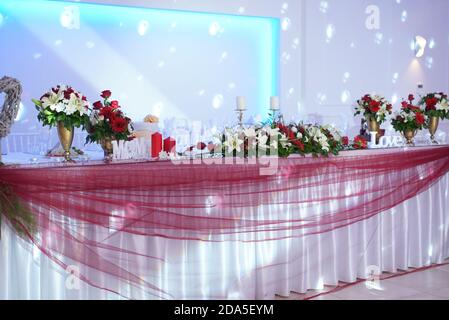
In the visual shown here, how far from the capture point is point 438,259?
4328 millimetres

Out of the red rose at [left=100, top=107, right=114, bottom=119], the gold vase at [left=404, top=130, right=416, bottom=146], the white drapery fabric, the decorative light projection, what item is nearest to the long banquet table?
the white drapery fabric

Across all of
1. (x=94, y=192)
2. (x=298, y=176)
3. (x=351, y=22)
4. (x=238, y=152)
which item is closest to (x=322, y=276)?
(x=298, y=176)

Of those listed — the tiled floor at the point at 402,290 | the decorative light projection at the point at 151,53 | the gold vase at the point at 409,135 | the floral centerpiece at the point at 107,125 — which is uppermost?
the decorative light projection at the point at 151,53

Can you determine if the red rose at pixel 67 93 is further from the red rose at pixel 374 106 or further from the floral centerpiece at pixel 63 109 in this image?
the red rose at pixel 374 106

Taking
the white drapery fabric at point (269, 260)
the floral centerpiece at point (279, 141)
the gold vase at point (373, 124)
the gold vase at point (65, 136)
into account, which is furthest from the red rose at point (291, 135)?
the gold vase at point (65, 136)

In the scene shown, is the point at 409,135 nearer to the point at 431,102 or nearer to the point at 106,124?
the point at 431,102

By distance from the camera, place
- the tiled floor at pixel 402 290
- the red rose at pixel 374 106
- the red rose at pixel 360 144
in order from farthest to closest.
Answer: the red rose at pixel 374 106 < the red rose at pixel 360 144 < the tiled floor at pixel 402 290

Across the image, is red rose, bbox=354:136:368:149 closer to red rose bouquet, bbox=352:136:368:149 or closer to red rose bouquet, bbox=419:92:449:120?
red rose bouquet, bbox=352:136:368:149

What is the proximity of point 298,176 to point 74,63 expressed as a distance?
3.16 meters

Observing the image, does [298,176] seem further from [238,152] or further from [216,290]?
[216,290]

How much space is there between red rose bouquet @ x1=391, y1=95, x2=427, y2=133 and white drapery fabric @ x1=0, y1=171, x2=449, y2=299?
0.42m

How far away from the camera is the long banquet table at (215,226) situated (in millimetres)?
2781

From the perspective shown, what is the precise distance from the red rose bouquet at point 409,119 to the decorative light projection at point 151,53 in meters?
2.55

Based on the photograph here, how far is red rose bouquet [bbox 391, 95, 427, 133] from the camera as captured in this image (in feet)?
14.0
